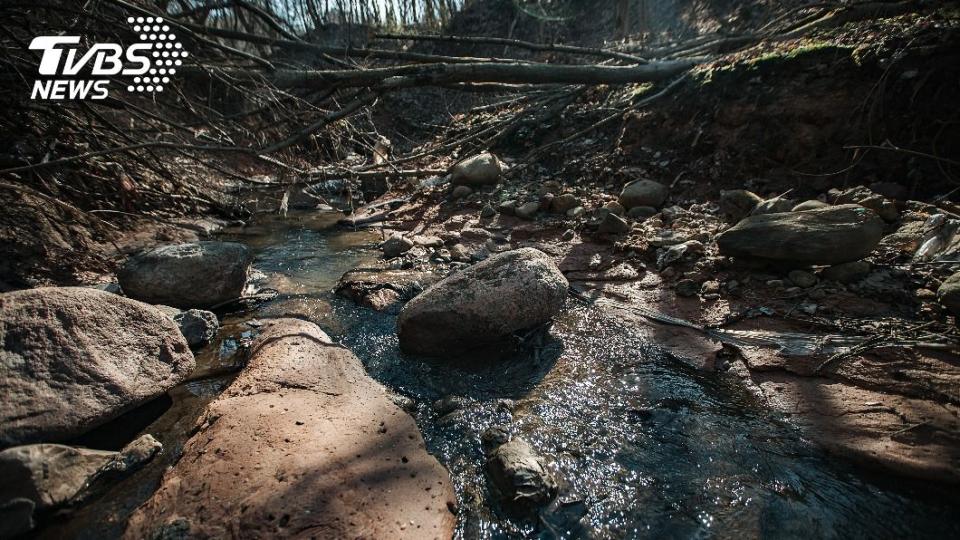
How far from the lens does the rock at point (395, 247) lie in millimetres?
4539

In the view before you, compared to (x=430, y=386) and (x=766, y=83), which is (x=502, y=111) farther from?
(x=430, y=386)

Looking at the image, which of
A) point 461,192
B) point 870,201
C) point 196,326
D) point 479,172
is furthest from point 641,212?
point 196,326

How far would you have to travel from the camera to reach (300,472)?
166cm

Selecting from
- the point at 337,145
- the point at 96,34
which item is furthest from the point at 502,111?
the point at 96,34

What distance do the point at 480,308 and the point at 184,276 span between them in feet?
7.91

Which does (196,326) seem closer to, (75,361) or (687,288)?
(75,361)

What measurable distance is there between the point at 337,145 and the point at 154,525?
156 inches

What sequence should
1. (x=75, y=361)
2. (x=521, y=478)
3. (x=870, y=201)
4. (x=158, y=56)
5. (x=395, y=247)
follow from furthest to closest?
(x=395, y=247) < (x=158, y=56) < (x=870, y=201) < (x=75, y=361) < (x=521, y=478)

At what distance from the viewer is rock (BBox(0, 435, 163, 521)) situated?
1635 mm

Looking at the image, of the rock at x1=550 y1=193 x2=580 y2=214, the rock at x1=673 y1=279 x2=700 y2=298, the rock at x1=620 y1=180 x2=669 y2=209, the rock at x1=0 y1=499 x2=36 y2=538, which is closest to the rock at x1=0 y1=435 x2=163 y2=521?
the rock at x1=0 y1=499 x2=36 y2=538

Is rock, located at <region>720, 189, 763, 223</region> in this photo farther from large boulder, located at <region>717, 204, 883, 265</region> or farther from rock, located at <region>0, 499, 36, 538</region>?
rock, located at <region>0, 499, 36, 538</region>

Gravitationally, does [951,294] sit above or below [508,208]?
above

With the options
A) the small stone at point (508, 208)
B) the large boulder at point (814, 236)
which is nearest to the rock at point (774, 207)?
the large boulder at point (814, 236)

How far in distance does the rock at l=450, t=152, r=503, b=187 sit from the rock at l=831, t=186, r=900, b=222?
Answer: 12.1 ft
